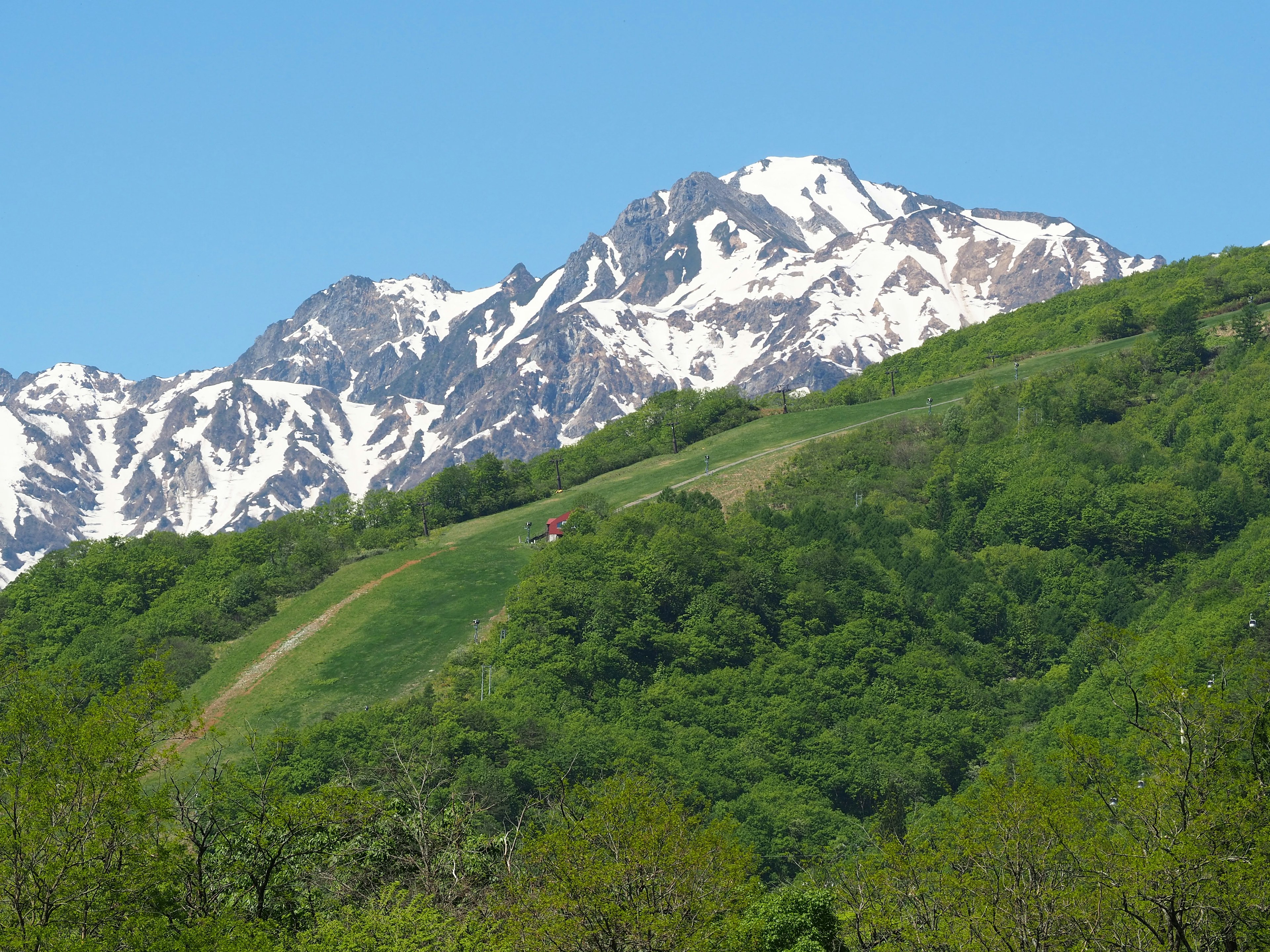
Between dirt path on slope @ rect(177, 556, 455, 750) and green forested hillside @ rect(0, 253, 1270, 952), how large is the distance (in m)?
5.06

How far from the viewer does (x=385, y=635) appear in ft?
515

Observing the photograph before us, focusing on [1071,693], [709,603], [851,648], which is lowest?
[1071,693]

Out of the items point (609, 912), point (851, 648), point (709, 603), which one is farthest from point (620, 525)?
point (609, 912)

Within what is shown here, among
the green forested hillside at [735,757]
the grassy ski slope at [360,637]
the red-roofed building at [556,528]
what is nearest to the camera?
the green forested hillside at [735,757]

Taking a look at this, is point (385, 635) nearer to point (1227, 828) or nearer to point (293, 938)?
point (293, 938)

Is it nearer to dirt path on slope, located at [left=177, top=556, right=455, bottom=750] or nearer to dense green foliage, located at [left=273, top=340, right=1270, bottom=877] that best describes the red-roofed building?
dense green foliage, located at [left=273, top=340, right=1270, bottom=877]

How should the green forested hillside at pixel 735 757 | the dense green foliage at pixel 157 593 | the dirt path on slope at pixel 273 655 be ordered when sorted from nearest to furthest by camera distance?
1. the green forested hillside at pixel 735 757
2. the dirt path on slope at pixel 273 655
3. the dense green foliage at pixel 157 593

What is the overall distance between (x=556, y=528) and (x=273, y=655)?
45.5m

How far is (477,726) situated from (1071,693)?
7380 cm

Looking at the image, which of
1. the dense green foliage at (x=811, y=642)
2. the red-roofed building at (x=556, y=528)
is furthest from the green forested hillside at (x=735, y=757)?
the red-roofed building at (x=556, y=528)

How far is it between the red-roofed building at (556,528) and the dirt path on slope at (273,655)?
16.9m

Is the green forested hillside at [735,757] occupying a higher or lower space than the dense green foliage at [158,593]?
lower

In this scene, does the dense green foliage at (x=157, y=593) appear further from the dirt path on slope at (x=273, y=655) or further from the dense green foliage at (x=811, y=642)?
the dense green foliage at (x=811, y=642)

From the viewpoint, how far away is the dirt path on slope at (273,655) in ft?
461
